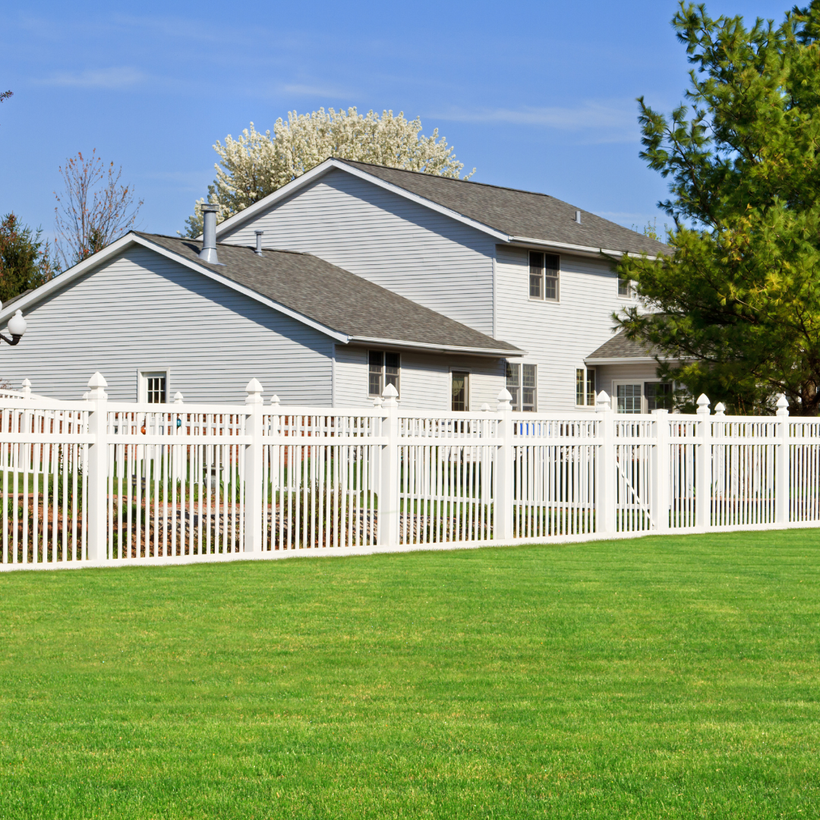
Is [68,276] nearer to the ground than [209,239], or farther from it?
nearer to the ground

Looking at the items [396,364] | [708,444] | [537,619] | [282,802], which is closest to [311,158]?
[396,364]

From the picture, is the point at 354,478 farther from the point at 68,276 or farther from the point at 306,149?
the point at 306,149

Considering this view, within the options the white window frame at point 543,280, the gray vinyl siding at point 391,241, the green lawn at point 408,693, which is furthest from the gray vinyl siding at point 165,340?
the green lawn at point 408,693

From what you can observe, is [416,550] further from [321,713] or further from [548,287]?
[548,287]

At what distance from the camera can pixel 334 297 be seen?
103 ft

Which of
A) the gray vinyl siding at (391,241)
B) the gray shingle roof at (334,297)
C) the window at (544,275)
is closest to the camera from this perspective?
the gray shingle roof at (334,297)

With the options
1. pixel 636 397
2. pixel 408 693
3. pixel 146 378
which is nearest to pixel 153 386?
pixel 146 378

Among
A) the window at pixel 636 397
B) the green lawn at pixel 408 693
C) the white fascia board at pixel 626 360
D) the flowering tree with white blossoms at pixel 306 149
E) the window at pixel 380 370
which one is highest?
the flowering tree with white blossoms at pixel 306 149

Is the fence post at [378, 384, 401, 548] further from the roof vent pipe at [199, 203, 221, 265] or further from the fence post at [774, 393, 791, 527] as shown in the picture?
the roof vent pipe at [199, 203, 221, 265]

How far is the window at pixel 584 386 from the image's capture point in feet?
119

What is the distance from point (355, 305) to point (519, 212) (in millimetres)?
7584

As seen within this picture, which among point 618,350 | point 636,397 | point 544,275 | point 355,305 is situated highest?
point 544,275

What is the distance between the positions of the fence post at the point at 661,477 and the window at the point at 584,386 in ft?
59.8

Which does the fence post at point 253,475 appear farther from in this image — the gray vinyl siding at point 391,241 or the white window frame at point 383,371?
the gray vinyl siding at point 391,241
